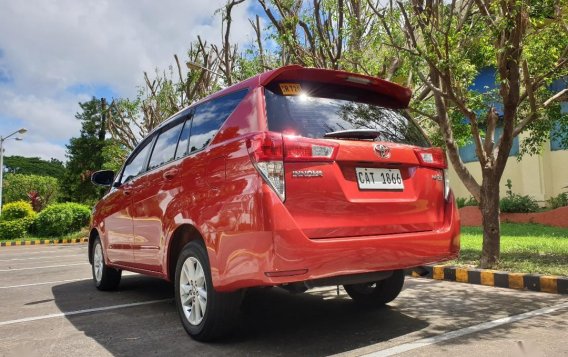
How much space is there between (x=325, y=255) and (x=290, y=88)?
4.05ft

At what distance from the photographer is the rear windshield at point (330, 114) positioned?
339cm

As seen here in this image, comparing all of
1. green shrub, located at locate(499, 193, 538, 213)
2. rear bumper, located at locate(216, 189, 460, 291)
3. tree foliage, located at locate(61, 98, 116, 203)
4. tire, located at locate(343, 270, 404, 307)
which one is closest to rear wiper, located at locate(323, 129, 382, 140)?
rear bumper, located at locate(216, 189, 460, 291)

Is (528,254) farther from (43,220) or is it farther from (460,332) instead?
(43,220)

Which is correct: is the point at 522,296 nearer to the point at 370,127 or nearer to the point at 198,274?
the point at 370,127

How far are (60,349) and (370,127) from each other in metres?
2.87

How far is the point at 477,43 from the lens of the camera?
7047 mm

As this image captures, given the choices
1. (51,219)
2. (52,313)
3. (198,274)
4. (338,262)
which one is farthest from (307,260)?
(51,219)

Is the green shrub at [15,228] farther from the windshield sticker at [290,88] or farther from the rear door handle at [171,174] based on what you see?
the windshield sticker at [290,88]

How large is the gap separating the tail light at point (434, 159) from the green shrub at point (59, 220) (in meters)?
21.5

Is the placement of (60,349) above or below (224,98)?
below

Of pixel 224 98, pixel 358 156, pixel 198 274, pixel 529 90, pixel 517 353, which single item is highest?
pixel 529 90

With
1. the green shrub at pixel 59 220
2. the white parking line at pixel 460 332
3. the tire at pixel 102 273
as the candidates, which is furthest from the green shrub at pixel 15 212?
the white parking line at pixel 460 332

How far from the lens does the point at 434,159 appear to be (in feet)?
12.9

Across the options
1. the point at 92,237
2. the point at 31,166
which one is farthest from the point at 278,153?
the point at 31,166
